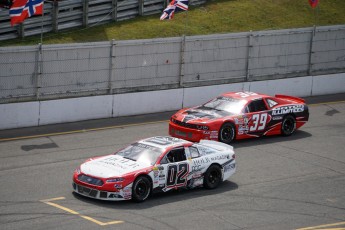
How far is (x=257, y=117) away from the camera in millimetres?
22203

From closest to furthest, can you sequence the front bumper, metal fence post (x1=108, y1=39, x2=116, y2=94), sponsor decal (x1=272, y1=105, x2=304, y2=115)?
1. the front bumper
2. sponsor decal (x1=272, y1=105, x2=304, y2=115)
3. metal fence post (x1=108, y1=39, x2=116, y2=94)

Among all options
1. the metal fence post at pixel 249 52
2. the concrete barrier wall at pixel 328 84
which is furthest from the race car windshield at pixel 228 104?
the concrete barrier wall at pixel 328 84

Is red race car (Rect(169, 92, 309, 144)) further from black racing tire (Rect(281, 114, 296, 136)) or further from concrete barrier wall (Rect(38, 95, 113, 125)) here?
concrete barrier wall (Rect(38, 95, 113, 125))

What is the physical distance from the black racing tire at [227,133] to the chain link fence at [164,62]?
4.96 metres

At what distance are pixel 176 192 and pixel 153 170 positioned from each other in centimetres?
122

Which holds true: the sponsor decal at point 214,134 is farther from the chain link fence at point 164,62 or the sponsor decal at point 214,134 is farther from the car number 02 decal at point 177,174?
the chain link fence at point 164,62

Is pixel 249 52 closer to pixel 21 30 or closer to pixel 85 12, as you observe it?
pixel 85 12

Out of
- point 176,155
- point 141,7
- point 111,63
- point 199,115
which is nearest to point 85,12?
point 141,7

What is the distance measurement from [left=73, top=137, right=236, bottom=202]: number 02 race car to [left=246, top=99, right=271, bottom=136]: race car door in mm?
3956

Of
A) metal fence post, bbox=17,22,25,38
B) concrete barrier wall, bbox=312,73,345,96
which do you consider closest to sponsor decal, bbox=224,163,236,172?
concrete barrier wall, bbox=312,73,345,96

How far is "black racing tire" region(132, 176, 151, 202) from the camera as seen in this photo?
1584 centimetres

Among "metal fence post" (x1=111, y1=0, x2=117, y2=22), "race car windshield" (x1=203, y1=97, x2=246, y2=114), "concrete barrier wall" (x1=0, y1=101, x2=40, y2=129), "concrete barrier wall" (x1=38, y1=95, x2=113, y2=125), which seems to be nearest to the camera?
"race car windshield" (x1=203, y1=97, x2=246, y2=114)

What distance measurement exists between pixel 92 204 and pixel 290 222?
4.24 m

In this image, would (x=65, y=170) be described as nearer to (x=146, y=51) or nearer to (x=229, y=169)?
(x=229, y=169)
